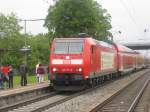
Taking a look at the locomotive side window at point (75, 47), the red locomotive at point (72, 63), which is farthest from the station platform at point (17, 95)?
the locomotive side window at point (75, 47)

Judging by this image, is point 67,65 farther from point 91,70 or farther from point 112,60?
point 112,60

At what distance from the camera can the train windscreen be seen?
28250 mm

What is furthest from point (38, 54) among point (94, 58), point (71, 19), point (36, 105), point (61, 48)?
point (36, 105)

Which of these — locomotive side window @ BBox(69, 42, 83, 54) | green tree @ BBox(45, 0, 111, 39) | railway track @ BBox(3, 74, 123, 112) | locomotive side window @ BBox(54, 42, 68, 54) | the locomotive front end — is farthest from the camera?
green tree @ BBox(45, 0, 111, 39)

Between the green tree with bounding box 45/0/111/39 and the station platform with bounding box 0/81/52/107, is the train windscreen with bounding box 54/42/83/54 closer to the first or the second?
the station platform with bounding box 0/81/52/107

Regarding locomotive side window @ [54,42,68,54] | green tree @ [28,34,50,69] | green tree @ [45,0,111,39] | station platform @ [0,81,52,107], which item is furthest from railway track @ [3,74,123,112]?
green tree @ [28,34,50,69]

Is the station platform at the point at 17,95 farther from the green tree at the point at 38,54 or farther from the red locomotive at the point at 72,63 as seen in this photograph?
the green tree at the point at 38,54

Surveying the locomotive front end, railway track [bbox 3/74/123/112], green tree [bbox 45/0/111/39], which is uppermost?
green tree [bbox 45/0/111/39]

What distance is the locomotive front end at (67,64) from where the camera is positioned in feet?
90.1

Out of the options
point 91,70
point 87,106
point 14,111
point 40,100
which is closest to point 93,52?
point 91,70

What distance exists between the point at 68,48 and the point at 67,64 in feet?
3.98

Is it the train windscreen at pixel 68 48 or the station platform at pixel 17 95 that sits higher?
the train windscreen at pixel 68 48

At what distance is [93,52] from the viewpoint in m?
29.8

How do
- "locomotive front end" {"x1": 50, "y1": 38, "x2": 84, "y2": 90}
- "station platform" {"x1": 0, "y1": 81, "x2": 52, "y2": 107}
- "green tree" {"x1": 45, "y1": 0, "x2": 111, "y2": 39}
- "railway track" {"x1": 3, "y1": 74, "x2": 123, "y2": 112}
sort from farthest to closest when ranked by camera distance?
"green tree" {"x1": 45, "y1": 0, "x2": 111, "y2": 39}
"locomotive front end" {"x1": 50, "y1": 38, "x2": 84, "y2": 90}
"station platform" {"x1": 0, "y1": 81, "x2": 52, "y2": 107}
"railway track" {"x1": 3, "y1": 74, "x2": 123, "y2": 112}
